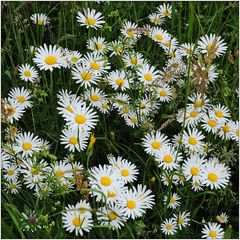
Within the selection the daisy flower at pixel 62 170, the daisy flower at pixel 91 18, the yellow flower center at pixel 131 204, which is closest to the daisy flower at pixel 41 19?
the daisy flower at pixel 91 18

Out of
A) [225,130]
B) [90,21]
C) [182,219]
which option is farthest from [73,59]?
[182,219]

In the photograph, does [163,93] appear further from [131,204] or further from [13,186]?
[13,186]

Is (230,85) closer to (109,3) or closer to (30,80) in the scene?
(109,3)

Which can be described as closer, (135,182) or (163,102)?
(135,182)

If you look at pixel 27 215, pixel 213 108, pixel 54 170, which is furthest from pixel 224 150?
pixel 27 215

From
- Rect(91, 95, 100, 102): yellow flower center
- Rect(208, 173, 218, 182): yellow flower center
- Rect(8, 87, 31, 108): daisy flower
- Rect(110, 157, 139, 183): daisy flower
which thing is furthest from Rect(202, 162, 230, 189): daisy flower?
Rect(8, 87, 31, 108): daisy flower

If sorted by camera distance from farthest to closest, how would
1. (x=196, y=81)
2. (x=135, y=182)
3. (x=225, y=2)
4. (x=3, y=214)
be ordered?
(x=225, y=2) → (x=135, y=182) → (x=3, y=214) → (x=196, y=81)
